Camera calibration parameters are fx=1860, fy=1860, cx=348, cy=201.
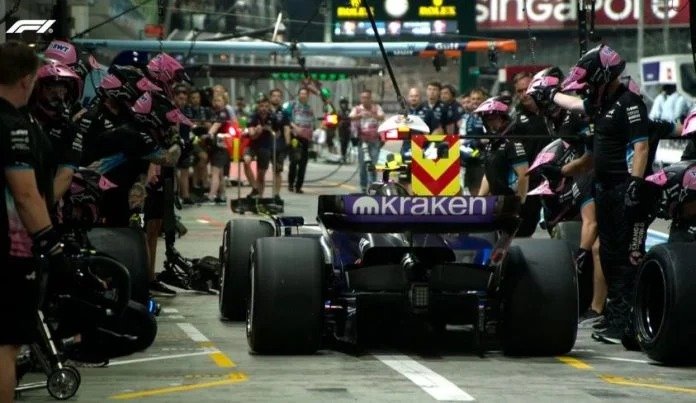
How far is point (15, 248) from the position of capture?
8172mm

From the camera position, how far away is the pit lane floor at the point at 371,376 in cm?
995

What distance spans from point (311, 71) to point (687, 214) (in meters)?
30.0

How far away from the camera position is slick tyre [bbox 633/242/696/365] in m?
11.1

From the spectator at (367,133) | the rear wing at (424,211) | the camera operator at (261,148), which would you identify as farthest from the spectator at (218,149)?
the rear wing at (424,211)

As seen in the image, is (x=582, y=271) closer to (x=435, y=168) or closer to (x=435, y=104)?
(x=435, y=168)

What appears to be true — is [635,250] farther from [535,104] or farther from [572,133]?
[535,104]

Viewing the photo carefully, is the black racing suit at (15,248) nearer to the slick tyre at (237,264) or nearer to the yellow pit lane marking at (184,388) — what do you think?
the yellow pit lane marking at (184,388)

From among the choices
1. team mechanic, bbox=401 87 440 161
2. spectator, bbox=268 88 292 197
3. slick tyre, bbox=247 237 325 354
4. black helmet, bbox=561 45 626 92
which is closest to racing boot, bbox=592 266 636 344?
black helmet, bbox=561 45 626 92

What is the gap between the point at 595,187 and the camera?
44.3 ft

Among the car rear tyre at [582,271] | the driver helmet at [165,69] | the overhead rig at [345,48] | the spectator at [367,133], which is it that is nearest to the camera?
the car rear tyre at [582,271]

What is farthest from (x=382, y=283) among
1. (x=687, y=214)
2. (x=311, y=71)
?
(x=311, y=71)

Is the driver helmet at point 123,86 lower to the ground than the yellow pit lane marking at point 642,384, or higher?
higher

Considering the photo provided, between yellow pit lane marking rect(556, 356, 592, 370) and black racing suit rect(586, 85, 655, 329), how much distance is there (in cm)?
120

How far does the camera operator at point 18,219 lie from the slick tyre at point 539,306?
4171mm
